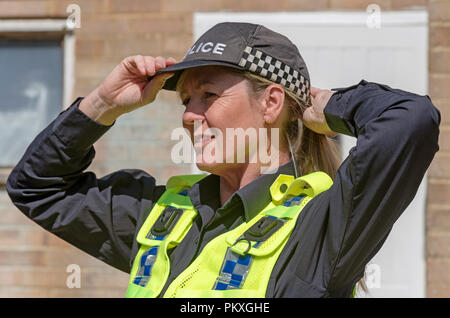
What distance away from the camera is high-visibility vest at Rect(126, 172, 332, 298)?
2.37 m

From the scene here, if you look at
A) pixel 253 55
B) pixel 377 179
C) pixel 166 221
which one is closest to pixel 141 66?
pixel 253 55

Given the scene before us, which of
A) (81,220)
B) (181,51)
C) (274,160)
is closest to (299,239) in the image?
(274,160)

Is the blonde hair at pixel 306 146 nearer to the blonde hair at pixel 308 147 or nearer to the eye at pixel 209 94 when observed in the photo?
the blonde hair at pixel 308 147

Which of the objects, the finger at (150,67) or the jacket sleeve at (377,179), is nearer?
the jacket sleeve at (377,179)

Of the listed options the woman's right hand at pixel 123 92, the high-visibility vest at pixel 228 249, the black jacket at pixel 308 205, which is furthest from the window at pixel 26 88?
the high-visibility vest at pixel 228 249

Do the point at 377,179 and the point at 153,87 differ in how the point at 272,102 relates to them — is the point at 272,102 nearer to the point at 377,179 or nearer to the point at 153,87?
the point at 153,87

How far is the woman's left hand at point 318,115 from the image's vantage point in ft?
8.70

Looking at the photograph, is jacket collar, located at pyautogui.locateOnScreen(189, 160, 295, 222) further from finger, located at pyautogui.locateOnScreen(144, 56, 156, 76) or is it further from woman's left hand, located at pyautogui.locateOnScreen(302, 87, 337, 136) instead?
finger, located at pyautogui.locateOnScreen(144, 56, 156, 76)

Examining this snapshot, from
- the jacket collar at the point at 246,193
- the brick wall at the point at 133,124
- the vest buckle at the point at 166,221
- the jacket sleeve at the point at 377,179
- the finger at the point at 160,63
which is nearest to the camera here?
the jacket sleeve at the point at 377,179

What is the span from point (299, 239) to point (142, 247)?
2.02 ft

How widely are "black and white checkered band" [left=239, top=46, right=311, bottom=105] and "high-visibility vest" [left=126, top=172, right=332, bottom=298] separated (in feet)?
1.00

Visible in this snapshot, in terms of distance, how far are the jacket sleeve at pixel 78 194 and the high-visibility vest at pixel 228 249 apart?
189mm

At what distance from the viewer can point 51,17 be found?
522cm
